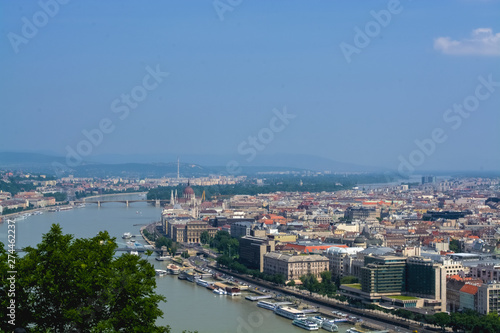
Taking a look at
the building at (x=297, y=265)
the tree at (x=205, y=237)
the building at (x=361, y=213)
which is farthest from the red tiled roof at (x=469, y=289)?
the building at (x=361, y=213)

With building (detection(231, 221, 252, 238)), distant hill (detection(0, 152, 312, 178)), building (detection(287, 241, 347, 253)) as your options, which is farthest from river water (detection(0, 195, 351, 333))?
distant hill (detection(0, 152, 312, 178))

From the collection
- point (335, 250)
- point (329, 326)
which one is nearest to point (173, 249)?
point (335, 250)

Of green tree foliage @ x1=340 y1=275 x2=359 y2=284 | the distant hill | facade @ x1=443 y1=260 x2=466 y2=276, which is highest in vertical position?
the distant hill

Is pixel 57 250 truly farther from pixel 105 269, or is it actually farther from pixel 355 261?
pixel 355 261

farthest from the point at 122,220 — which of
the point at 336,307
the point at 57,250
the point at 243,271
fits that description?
the point at 57,250

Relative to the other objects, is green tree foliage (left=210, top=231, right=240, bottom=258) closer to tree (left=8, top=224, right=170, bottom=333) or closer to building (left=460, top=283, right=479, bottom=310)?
building (left=460, top=283, right=479, bottom=310)

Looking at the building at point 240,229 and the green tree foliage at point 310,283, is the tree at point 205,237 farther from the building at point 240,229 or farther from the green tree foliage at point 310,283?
the green tree foliage at point 310,283

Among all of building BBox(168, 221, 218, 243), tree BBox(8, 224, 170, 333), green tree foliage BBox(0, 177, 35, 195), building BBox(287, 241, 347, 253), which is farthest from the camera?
green tree foliage BBox(0, 177, 35, 195)
